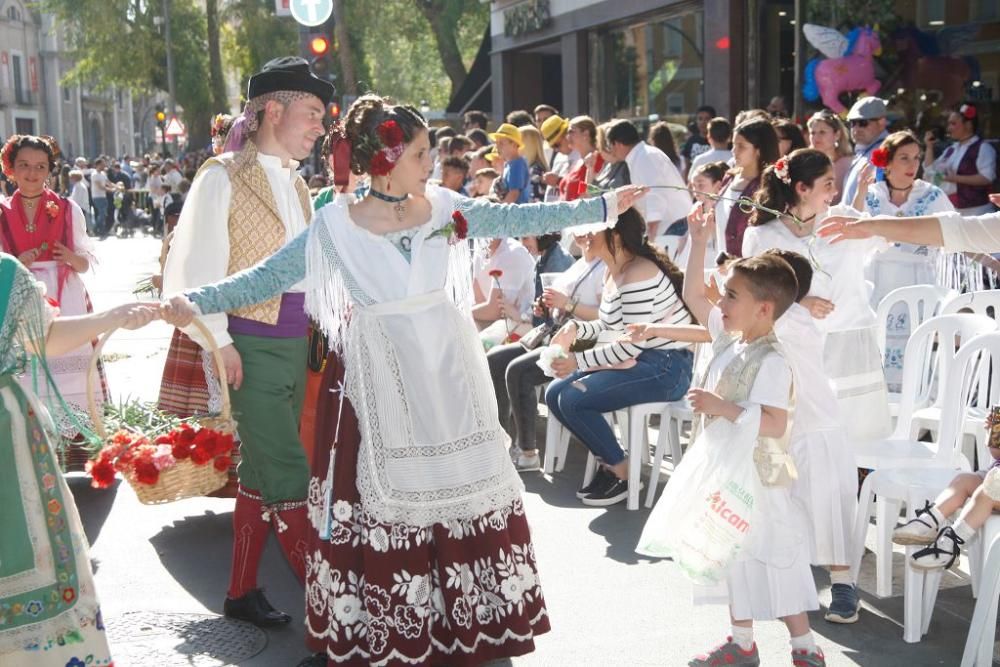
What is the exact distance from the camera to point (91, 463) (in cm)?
412

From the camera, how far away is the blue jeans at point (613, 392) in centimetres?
603

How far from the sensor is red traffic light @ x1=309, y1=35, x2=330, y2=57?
11.7 meters

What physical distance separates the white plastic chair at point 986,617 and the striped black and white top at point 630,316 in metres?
2.26

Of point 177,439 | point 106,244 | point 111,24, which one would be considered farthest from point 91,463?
point 111,24

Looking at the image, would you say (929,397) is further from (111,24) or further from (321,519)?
Answer: (111,24)

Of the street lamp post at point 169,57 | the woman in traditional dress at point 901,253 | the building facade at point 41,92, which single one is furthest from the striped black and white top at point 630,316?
the building facade at point 41,92

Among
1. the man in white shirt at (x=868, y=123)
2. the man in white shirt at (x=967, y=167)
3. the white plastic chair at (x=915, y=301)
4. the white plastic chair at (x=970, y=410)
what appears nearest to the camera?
the white plastic chair at (x=970, y=410)

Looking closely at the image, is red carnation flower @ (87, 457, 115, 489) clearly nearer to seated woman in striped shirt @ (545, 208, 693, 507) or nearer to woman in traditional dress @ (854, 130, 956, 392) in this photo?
seated woman in striped shirt @ (545, 208, 693, 507)

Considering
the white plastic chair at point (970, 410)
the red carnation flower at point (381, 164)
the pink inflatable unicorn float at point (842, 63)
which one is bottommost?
the white plastic chair at point (970, 410)

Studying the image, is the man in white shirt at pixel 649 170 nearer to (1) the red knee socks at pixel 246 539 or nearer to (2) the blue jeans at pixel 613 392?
(2) the blue jeans at pixel 613 392

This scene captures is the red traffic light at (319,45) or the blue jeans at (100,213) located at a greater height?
the red traffic light at (319,45)

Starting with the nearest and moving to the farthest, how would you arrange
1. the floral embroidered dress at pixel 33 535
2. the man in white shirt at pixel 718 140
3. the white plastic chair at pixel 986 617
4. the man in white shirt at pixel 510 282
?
the floral embroidered dress at pixel 33 535 → the white plastic chair at pixel 986 617 → the man in white shirt at pixel 510 282 → the man in white shirt at pixel 718 140

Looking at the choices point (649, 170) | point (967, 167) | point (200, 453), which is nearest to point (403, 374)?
point (200, 453)

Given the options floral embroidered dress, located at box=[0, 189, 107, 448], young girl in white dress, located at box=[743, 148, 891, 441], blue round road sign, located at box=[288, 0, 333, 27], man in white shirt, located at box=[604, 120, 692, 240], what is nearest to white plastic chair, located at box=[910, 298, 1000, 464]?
young girl in white dress, located at box=[743, 148, 891, 441]
